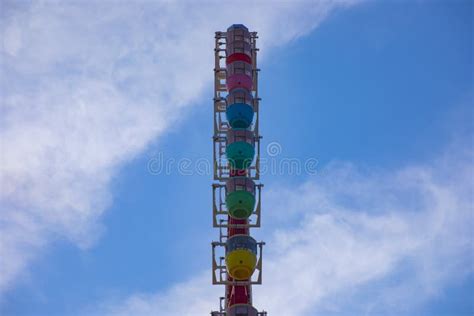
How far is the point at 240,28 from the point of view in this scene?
40312mm

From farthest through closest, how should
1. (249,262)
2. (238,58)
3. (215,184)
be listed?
1. (238,58)
2. (215,184)
3. (249,262)

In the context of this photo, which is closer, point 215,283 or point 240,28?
point 215,283

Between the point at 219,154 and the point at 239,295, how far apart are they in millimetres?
7607

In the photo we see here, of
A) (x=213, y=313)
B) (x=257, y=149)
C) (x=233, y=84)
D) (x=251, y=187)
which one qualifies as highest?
(x=233, y=84)

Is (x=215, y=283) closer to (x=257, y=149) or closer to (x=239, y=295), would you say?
(x=239, y=295)

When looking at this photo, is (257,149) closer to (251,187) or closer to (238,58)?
(251,187)

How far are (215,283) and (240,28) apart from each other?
48.2ft

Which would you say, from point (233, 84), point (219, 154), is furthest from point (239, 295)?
point (233, 84)

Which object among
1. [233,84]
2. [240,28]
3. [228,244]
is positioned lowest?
[228,244]

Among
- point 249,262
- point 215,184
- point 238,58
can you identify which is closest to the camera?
point 249,262

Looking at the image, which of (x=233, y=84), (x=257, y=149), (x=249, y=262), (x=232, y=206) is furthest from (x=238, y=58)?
(x=249, y=262)

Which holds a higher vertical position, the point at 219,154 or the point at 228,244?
the point at 219,154

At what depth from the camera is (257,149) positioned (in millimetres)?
37125

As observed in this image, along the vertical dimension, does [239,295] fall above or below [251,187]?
below
